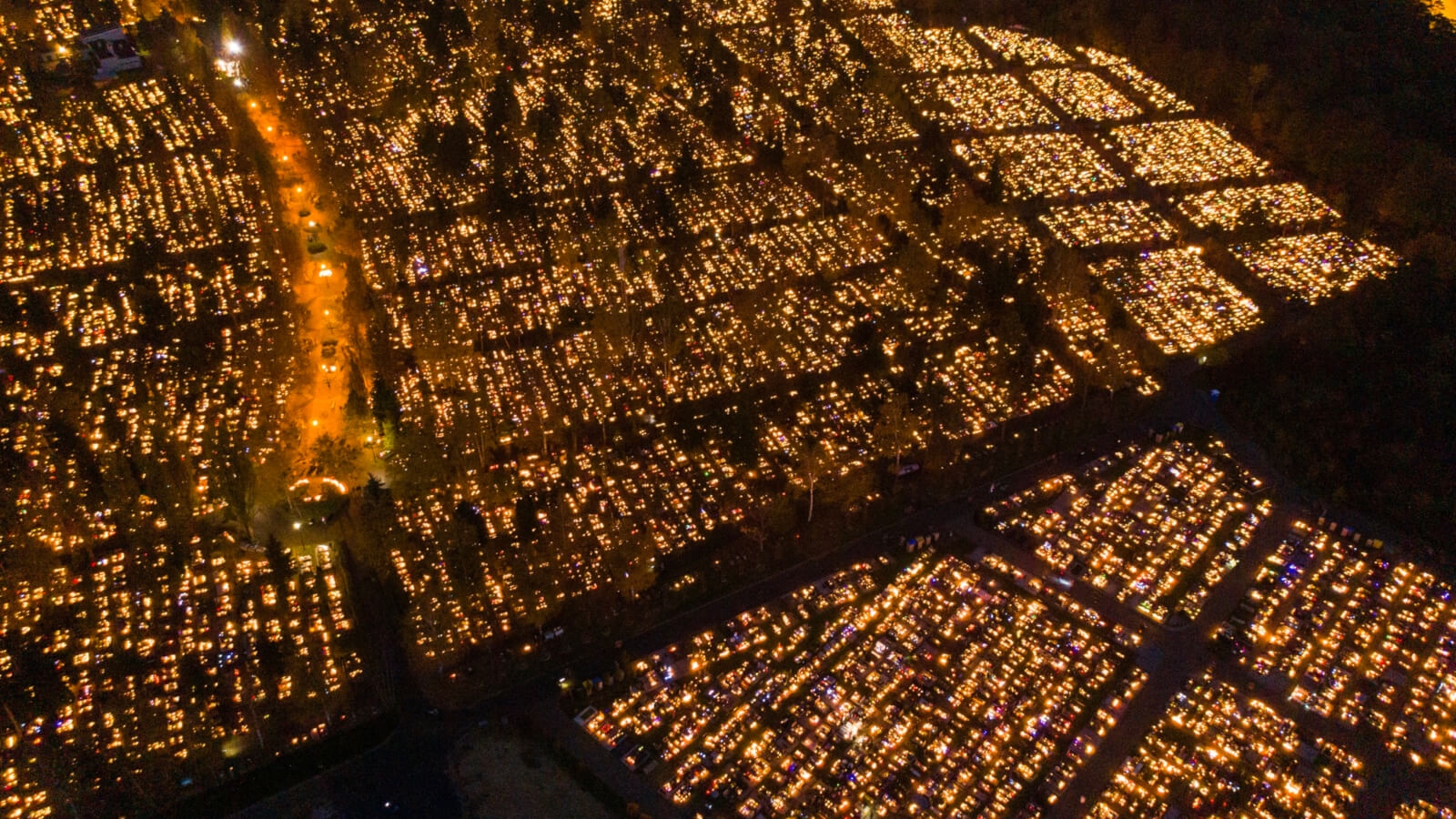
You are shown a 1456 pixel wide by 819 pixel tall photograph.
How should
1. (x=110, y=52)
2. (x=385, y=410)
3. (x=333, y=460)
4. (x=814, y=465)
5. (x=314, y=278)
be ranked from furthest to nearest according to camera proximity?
(x=110, y=52) → (x=314, y=278) → (x=385, y=410) → (x=814, y=465) → (x=333, y=460)

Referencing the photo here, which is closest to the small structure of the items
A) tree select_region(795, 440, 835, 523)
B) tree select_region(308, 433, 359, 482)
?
tree select_region(308, 433, 359, 482)

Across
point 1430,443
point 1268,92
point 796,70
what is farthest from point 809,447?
point 1268,92

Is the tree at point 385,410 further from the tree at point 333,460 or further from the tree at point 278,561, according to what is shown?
the tree at point 278,561

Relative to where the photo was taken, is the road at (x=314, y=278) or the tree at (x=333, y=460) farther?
the road at (x=314, y=278)

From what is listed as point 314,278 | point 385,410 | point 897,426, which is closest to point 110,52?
point 314,278

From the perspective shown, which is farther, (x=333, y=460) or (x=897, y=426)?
(x=897, y=426)

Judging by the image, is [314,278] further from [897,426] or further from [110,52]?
[110,52]

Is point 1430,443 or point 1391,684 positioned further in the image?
point 1430,443

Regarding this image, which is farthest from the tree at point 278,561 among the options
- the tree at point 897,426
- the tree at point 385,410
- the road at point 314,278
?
the tree at point 897,426

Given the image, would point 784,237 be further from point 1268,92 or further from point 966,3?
point 966,3

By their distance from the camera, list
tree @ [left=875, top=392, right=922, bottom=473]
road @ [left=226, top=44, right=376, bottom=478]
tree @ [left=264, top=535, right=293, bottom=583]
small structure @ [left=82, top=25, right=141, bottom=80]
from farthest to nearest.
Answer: small structure @ [left=82, top=25, right=141, bottom=80]
road @ [left=226, top=44, right=376, bottom=478]
tree @ [left=875, top=392, right=922, bottom=473]
tree @ [left=264, top=535, right=293, bottom=583]

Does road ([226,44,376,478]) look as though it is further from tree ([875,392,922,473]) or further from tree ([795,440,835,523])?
tree ([875,392,922,473])
